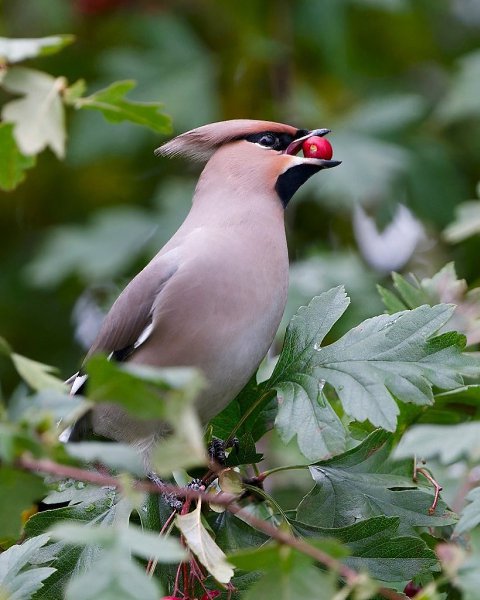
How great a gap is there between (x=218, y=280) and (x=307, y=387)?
1.70ft

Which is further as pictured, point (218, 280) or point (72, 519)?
point (218, 280)

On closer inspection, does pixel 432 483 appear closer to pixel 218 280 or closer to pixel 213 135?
pixel 218 280

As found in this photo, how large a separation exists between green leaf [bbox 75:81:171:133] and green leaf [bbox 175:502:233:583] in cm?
89

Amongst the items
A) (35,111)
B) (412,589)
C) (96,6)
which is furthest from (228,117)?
(412,589)

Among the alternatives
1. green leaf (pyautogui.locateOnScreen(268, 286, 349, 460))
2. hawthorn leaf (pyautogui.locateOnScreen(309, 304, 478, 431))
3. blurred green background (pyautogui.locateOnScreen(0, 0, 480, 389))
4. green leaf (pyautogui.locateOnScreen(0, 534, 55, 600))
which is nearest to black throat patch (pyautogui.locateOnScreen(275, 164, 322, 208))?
green leaf (pyautogui.locateOnScreen(268, 286, 349, 460))

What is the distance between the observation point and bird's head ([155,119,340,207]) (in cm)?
301

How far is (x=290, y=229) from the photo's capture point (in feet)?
16.0

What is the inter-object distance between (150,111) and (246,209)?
467mm

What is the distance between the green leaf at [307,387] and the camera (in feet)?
6.91

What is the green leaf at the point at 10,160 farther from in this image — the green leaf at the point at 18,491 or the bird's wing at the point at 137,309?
the green leaf at the point at 18,491

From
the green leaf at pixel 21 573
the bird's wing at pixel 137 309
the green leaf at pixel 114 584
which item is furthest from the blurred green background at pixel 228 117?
the green leaf at pixel 114 584

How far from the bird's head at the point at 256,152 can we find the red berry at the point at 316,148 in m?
0.02

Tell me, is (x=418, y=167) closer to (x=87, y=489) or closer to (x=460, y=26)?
(x=460, y=26)

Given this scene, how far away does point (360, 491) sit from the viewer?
2264 mm
